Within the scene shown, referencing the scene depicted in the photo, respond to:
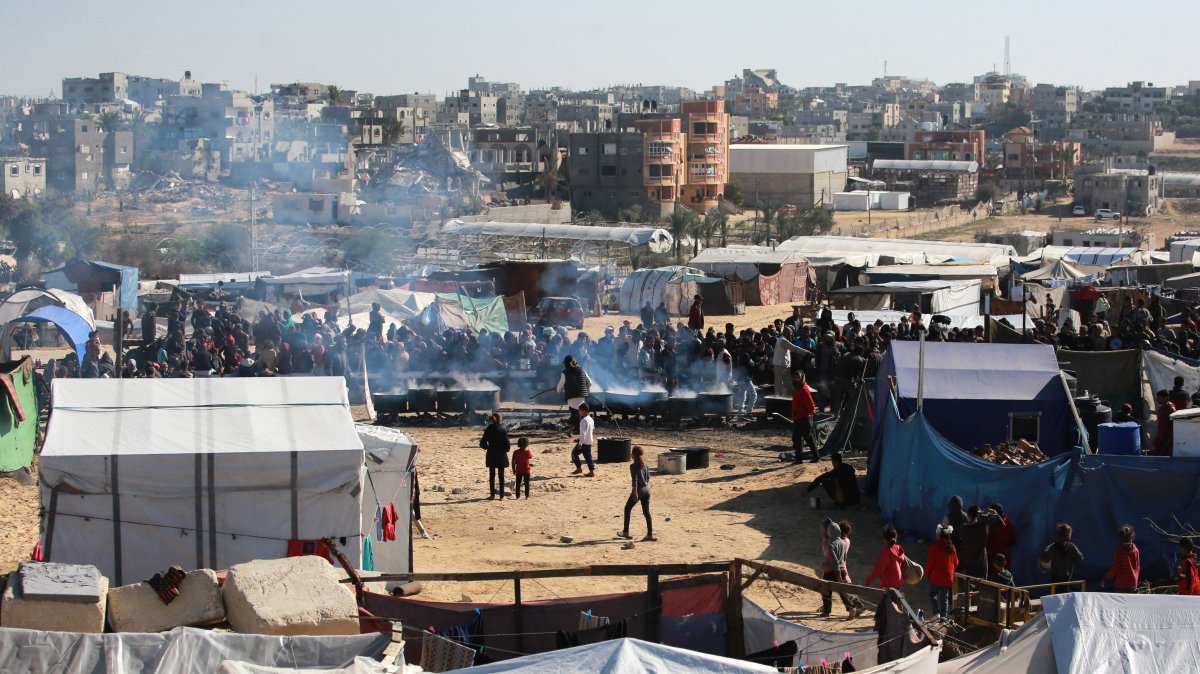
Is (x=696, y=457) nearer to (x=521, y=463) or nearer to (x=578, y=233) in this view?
(x=521, y=463)

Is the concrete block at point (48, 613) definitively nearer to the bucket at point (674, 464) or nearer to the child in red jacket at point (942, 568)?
the child in red jacket at point (942, 568)

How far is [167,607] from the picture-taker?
26.8 ft

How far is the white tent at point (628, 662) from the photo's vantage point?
22.1 feet

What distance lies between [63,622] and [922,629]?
4753mm

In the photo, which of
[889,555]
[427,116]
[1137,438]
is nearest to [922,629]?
[889,555]

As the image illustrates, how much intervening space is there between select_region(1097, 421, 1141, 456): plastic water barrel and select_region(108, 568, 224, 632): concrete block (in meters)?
8.56

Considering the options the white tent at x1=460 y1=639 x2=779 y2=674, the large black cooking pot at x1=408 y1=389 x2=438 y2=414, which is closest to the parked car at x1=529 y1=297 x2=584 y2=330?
the large black cooking pot at x1=408 y1=389 x2=438 y2=414

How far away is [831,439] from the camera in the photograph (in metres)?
16.6

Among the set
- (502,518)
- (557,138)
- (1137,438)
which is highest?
(557,138)

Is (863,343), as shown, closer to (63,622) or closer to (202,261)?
(63,622)

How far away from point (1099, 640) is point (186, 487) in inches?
244

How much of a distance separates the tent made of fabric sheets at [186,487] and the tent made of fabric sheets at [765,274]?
25487 millimetres

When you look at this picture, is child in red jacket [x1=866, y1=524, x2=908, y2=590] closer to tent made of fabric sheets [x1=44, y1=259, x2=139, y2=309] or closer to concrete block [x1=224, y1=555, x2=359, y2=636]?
concrete block [x1=224, y1=555, x2=359, y2=636]

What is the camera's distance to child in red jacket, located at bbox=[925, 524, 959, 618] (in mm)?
10273
